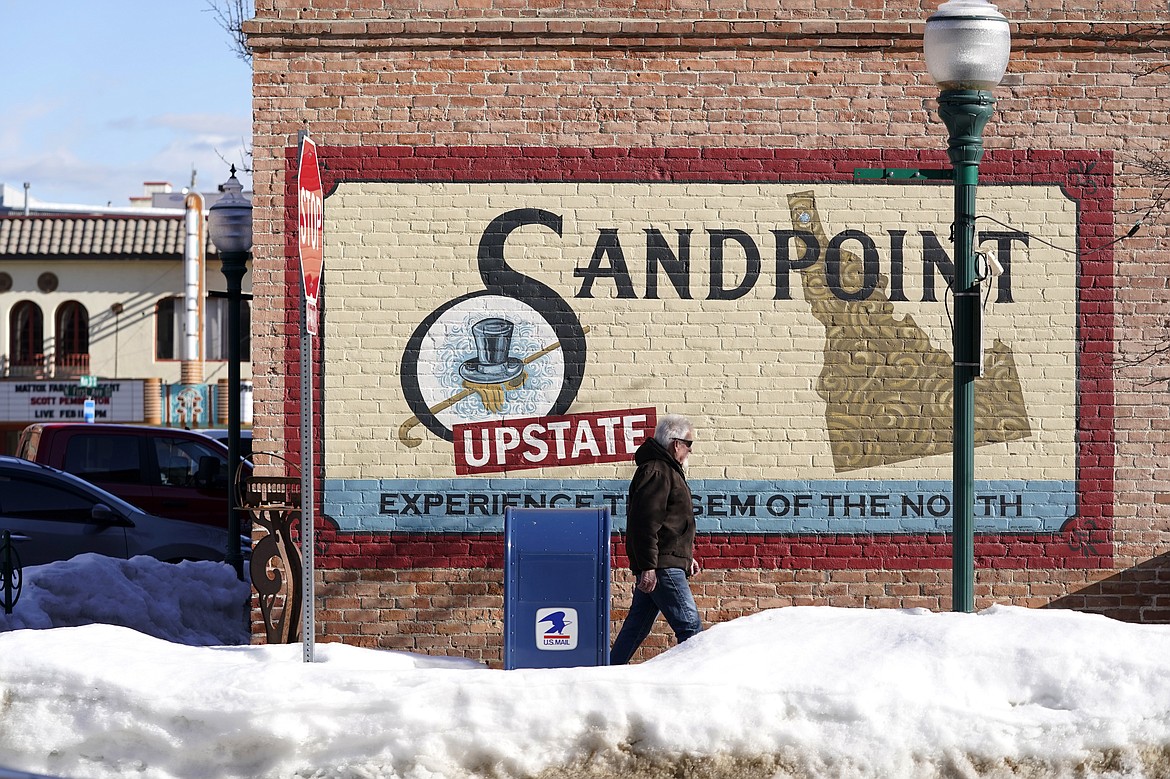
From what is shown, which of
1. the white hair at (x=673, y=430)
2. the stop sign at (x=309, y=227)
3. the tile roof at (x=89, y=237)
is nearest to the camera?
A: the stop sign at (x=309, y=227)

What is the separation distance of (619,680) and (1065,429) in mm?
4769

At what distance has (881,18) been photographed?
928 centimetres

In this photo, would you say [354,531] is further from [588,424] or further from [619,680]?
[619,680]

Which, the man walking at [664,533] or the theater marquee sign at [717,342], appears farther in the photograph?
the theater marquee sign at [717,342]

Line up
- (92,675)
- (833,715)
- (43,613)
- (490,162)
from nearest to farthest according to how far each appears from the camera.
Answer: (833,715)
(92,675)
(490,162)
(43,613)

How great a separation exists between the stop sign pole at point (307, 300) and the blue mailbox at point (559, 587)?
1.27 metres

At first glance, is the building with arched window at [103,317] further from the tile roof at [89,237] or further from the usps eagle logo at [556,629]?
the usps eagle logo at [556,629]

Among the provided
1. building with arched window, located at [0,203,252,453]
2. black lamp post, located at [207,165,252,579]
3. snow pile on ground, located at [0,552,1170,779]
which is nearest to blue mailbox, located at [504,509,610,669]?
snow pile on ground, located at [0,552,1170,779]

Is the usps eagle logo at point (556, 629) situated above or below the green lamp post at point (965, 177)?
below

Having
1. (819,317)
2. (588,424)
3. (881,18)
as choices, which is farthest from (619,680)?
(881,18)

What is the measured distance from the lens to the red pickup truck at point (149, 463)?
14648mm

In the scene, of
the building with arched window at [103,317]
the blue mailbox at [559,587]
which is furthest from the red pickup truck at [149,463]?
the building with arched window at [103,317]

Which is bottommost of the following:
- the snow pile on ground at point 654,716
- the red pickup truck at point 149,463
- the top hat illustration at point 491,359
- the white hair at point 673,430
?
the snow pile on ground at point 654,716

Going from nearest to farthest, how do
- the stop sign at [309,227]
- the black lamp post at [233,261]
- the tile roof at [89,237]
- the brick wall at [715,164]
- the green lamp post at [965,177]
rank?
1. the stop sign at [309,227]
2. the green lamp post at [965,177]
3. the brick wall at [715,164]
4. the black lamp post at [233,261]
5. the tile roof at [89,237]
